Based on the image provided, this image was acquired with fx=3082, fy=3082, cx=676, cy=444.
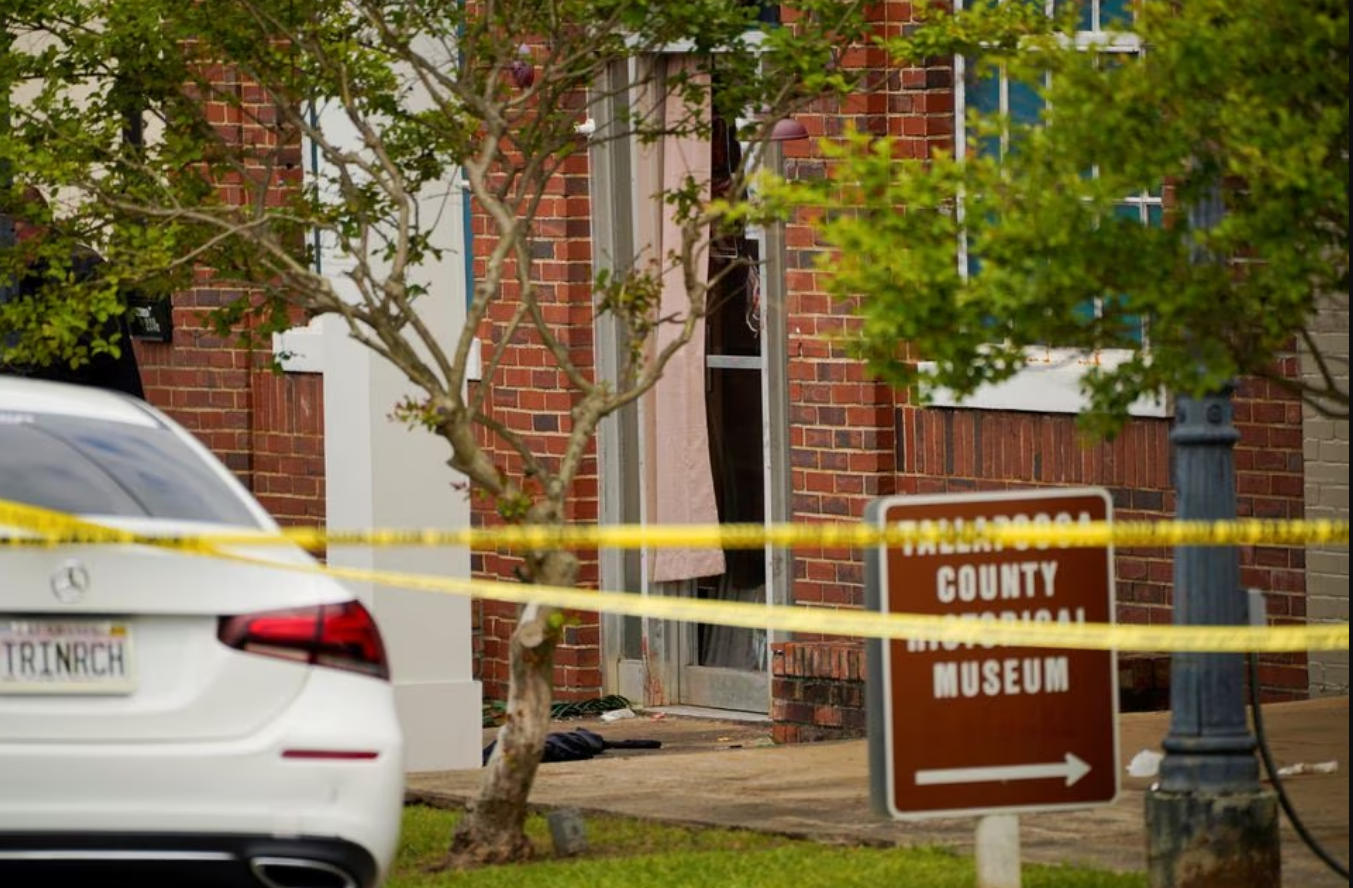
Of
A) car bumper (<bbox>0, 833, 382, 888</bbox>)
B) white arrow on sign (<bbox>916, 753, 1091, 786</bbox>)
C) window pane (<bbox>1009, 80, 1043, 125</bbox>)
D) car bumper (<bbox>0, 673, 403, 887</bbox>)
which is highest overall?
window pane (<bbox>1009, 80, 1043, 125</bbox>)

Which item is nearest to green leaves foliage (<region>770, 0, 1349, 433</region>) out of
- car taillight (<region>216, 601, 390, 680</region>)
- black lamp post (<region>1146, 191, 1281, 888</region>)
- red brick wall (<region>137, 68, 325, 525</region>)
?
black lamp post (<region>1146, 191, 1281, 888</region>)

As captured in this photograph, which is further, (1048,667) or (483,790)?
(483,790)

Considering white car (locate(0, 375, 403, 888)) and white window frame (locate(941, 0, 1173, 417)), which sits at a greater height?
white window frame (locate(941, 0, 1173, 417))

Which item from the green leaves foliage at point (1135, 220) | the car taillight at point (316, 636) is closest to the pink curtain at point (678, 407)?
the car taillight at point (316, 636)

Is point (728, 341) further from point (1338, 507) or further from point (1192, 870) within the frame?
point (1192, 870)

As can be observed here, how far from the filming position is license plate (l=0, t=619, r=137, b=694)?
263 inches

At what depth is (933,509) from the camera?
7473 millimetres

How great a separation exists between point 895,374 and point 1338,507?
189 inches

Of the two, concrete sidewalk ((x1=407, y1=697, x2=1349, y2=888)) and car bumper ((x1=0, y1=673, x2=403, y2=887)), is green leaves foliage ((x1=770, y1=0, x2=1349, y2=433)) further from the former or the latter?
concrete sidewalk ((x1=407, y1=697, x2=1349, y2=888))

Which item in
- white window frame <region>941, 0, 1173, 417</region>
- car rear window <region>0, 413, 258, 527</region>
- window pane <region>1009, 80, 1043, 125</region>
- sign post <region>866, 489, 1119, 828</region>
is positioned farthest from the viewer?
window pane <region>1009, 80, 1043, 125</region>

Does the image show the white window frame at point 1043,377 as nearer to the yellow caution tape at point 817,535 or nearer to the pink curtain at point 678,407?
the pink curtain at point 678,407

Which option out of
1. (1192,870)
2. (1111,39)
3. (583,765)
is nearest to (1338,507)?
(583,765)

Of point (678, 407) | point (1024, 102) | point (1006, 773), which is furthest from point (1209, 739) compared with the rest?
point (678, 407)

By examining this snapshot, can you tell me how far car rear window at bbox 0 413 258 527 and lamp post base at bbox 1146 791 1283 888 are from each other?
2.45 metres
